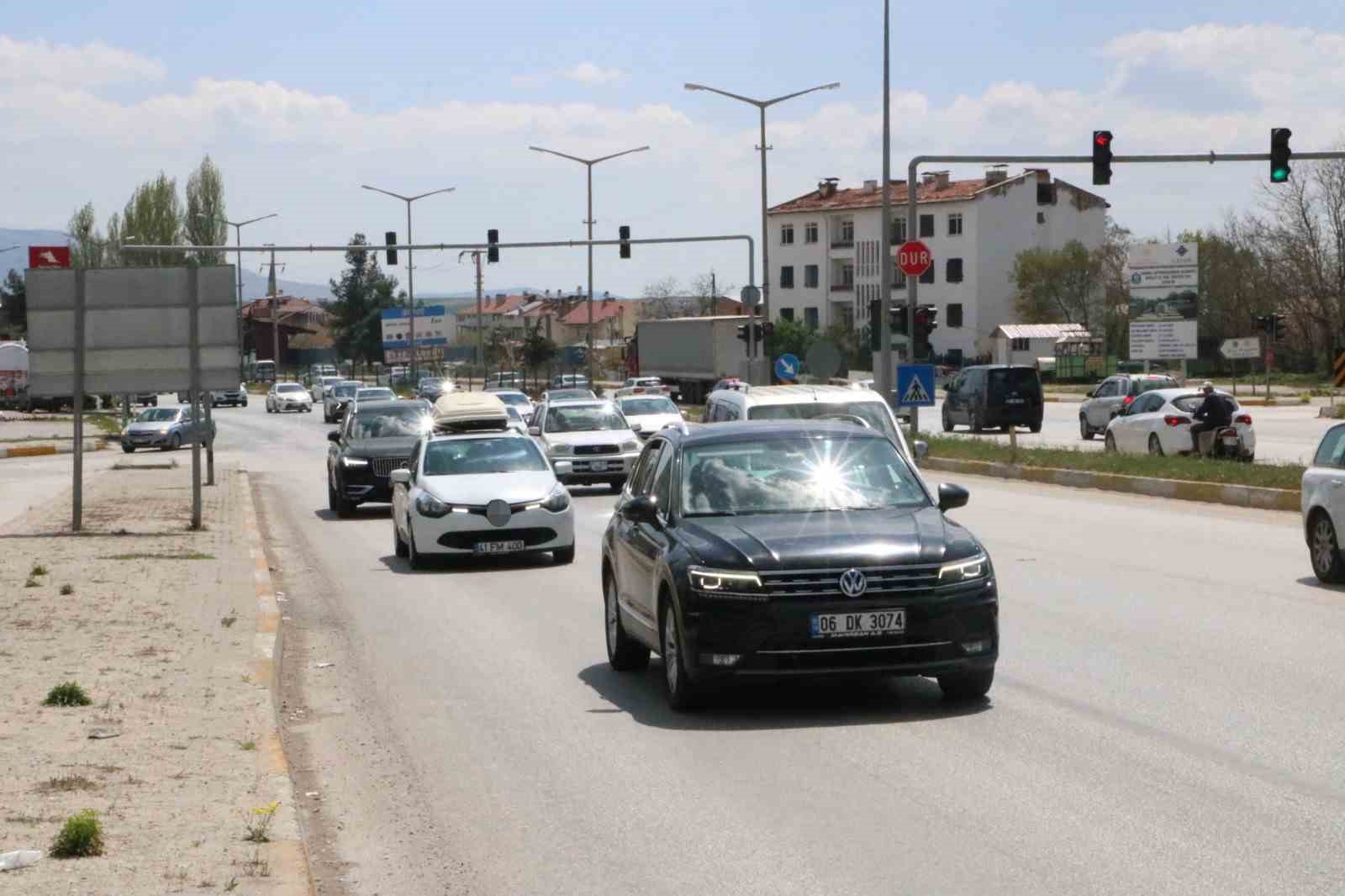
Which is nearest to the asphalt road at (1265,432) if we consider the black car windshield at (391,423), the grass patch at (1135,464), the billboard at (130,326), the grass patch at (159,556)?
the grass patch at (1135,464)

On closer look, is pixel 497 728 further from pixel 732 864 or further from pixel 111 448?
pixel 111 448

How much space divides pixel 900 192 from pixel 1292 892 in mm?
114722

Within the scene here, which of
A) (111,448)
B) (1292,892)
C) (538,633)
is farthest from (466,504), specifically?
(111,448)

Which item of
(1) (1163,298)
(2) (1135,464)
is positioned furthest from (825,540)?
(1) (1163,298)

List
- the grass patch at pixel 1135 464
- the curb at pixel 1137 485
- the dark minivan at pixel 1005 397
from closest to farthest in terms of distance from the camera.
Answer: the curb at pixel 1137 485, the grass patch at pixel 1135 464, the dark minivan at pixel 1005 397

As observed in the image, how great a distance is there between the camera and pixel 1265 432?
45.3 metres

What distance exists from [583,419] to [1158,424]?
436 inches

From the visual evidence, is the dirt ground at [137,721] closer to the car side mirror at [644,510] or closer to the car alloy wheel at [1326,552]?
the car side mirror at [644,510]

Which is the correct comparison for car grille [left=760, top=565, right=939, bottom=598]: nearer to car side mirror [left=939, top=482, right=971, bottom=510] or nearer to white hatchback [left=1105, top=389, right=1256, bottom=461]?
car side mirror [left=939, top=482, right=971, bottom=510]

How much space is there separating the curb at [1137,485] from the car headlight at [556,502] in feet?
26.6

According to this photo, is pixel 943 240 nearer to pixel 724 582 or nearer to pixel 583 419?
pixel 583 419

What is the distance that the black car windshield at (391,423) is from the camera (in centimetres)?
2931

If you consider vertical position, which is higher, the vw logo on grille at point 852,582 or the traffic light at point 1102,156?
the traffic light at point 1102,156

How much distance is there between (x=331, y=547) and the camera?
23250 millimetres
